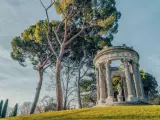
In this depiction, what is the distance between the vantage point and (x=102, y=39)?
75.4ft

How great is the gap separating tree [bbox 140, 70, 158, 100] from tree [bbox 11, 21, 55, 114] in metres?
16.8

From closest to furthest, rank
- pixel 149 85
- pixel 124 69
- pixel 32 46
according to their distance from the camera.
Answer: pixel 124 69 < pixel 32 46 < pixel 149 85

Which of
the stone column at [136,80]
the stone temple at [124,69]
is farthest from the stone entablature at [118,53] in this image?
the stone column at [136,80]

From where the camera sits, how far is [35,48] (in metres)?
24.6

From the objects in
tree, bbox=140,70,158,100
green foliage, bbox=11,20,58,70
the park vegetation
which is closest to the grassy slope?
the park vegetation

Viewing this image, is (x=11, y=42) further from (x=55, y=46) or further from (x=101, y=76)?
(x=101, y=76)

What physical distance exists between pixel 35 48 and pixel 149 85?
69.2ft

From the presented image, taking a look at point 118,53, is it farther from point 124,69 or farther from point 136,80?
point 136,80

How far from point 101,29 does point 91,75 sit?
834cm

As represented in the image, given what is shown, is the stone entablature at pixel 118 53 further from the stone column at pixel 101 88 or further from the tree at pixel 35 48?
the tree at pixel 35 48

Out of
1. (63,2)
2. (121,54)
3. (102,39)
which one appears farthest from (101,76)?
(63,2)

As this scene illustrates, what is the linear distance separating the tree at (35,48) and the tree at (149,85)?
1677 centimetres

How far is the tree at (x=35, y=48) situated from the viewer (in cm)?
2291

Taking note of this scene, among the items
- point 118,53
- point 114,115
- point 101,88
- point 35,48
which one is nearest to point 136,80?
point 118,53
